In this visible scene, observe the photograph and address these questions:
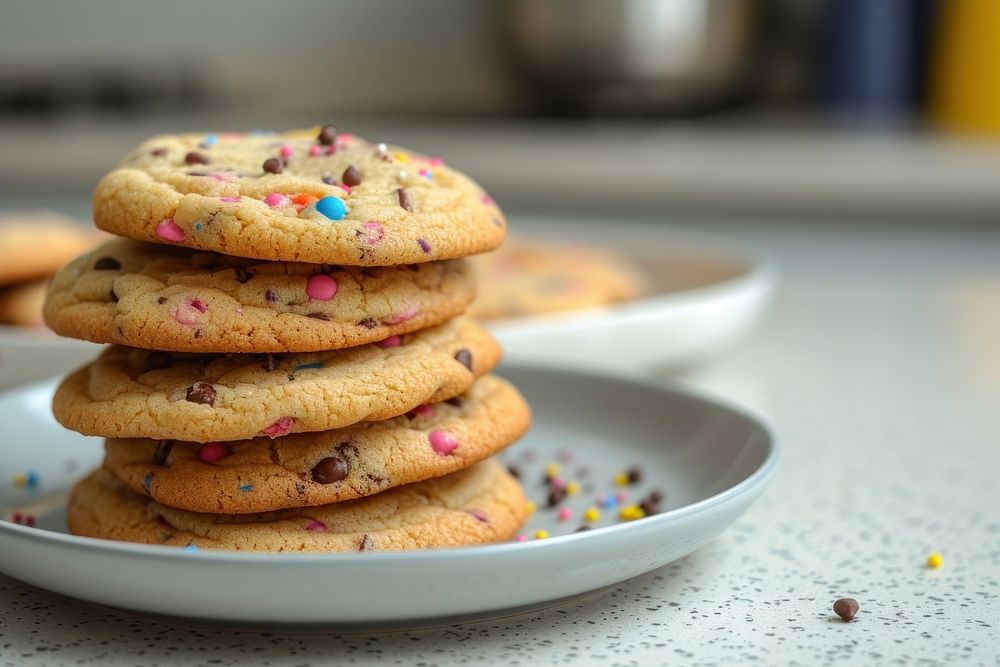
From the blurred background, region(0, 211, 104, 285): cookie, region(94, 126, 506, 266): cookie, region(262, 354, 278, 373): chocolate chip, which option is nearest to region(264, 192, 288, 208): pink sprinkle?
region(94, 126, 506, 266): cookie

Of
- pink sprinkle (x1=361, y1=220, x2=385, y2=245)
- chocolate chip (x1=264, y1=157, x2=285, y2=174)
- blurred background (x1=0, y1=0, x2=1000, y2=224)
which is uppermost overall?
chocolate chip (x1=264, y1=157, x2=285, y2=174)

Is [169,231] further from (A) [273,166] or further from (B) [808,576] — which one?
(B) [808,576]

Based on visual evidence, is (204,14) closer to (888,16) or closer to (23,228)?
(888,16)

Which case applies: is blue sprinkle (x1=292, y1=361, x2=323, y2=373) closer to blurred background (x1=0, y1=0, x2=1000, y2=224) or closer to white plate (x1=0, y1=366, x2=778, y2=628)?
white plate (x1=0, y1=366, x2=778, y2=628)

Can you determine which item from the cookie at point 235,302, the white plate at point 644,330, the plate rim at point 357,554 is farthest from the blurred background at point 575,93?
the plate rim at point 357,554

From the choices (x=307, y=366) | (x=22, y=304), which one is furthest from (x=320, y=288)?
(x=22, y=304)

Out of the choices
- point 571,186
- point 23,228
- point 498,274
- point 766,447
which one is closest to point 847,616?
point 766,447

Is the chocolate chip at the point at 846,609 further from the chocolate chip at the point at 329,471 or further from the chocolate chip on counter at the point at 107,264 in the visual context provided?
the chocolate chip on counter at the point at 107,264

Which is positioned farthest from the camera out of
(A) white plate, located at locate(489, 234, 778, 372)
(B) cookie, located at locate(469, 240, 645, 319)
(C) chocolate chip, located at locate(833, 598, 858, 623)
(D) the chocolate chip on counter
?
(B) cookie, located at locate(469, 240, 645, 319)
